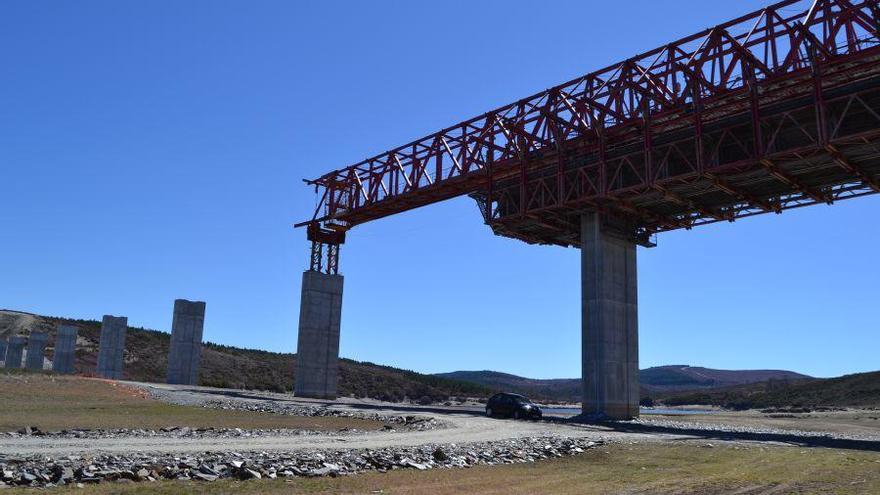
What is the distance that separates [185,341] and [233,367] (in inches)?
1928

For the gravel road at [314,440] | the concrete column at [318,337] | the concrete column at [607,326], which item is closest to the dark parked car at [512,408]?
the concrete column at [607,326]

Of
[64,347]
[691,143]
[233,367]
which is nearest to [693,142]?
[691,143]

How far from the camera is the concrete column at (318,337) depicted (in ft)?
208

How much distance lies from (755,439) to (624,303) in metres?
16.6

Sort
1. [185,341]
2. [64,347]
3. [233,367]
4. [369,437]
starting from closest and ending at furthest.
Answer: [369,437], [185,341], [64,347], [233,367]

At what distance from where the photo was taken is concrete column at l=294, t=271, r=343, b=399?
2495 inches

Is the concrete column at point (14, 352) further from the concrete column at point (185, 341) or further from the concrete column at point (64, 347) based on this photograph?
the concrete column at point (185, 341)

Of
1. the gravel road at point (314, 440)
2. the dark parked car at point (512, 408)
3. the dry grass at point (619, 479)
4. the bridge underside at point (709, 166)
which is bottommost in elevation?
the dry grass at point (619, 479)

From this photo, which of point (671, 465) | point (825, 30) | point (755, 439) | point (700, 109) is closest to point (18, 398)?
point (671, 465)

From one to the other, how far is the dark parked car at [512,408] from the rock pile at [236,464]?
66.4 feet

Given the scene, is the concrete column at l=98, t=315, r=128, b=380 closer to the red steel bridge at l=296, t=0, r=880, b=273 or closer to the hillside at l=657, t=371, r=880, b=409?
the red steel bridge at l=296, t=0, r=880, b=273

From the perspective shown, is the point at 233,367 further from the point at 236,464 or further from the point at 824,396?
the point at 236,464

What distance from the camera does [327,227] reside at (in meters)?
67.6

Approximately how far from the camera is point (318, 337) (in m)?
64.1
